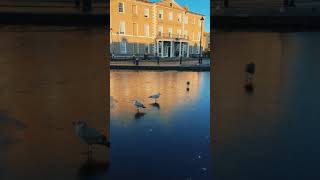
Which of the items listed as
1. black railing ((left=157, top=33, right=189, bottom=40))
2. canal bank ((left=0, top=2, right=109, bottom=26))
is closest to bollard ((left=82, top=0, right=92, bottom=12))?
canal bank ((left=0, top=2, right=109, bottom=26))

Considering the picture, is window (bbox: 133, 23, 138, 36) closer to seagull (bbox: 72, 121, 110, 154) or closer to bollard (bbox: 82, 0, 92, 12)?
bollard (bbox: 82, 0, 92, 12)

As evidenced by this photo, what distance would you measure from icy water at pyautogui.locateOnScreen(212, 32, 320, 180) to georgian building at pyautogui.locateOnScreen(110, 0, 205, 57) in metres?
16.8

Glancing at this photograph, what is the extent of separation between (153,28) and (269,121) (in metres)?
24.2

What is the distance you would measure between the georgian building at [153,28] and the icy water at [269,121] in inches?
662

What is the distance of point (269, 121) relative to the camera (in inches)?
103

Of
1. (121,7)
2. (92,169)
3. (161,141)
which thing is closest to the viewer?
(92,169)

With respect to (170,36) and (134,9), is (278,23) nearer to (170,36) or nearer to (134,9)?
(134,9)

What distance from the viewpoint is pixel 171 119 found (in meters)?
2.94

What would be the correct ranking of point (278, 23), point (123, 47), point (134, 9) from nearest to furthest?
point (278, 23)
point (123, 47)
point (134, 9)

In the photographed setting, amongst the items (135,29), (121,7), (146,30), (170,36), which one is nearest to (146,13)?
(146,30)

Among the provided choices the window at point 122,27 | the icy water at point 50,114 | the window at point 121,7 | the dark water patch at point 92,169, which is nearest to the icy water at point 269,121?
the dark water patch at point 92,169

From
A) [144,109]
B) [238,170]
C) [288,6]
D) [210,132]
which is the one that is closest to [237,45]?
[288,6]

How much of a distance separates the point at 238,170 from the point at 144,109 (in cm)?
178

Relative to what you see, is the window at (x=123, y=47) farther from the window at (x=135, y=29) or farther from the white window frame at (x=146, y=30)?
the white window frame at (x=146, y=30)
